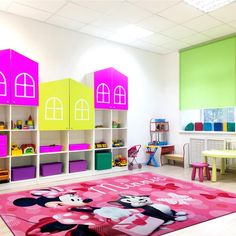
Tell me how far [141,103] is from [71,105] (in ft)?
8.61

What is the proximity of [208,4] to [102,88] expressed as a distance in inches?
113

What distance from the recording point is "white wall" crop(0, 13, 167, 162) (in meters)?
5.30

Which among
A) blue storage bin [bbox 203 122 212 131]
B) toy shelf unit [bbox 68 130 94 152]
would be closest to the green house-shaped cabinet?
toy shelf unit [bbox 68 130 94 152]

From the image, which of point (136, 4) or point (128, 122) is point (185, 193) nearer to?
point (128, 122)

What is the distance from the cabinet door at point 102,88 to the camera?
5.95 metres

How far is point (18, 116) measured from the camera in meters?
5.23

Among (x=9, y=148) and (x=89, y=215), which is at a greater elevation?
(x=9, y=148)

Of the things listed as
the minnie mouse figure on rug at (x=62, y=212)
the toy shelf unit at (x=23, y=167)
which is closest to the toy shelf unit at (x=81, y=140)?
the toy shelf unit at (x=23, y=167)

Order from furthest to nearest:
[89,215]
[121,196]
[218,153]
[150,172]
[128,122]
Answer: [128,122] < [150,172] < [218,153] < [121,196] < [89,215]

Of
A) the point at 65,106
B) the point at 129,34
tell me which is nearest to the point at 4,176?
the point at 65,106

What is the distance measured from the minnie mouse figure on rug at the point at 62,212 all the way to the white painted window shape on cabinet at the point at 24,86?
73.1 inches

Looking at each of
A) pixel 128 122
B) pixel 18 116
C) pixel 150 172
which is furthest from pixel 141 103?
pixel 18 116

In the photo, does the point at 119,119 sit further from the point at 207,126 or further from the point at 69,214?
the point at 69,214

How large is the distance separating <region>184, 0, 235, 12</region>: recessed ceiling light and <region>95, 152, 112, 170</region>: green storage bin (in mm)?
3711
